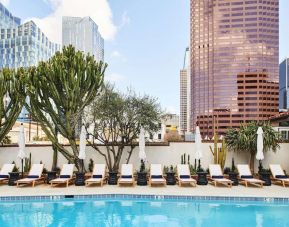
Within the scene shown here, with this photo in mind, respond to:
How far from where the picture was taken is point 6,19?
150875 millimetres

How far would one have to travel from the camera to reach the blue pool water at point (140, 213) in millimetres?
9258

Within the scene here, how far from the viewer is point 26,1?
158 ft

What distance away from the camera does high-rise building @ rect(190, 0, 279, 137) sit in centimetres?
11744

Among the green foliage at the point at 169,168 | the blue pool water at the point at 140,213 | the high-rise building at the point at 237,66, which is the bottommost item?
the blue pool water at the point at 140,213

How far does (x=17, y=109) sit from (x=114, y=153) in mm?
5162

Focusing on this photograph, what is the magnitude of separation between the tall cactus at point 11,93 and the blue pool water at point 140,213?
567 cm

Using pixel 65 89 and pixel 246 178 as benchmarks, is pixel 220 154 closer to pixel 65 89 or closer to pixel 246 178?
pixel 246 178

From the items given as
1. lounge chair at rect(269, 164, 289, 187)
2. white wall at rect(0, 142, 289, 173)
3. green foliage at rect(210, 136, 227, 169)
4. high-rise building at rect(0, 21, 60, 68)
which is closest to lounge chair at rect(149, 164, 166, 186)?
white wall at rect(0, 142, 289, 173)

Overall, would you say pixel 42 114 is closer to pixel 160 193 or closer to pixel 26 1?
pixel 160 193

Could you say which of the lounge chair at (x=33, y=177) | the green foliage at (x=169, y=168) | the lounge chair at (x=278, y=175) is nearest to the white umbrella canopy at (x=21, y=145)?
the lounge chair at (x=33, y=177)

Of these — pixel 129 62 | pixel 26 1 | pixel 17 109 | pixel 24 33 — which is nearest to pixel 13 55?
pixel 24 33

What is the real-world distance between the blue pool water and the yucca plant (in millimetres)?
4888

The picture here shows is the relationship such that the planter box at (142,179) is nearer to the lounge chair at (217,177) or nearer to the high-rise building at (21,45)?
the lounge chair at (217,177)

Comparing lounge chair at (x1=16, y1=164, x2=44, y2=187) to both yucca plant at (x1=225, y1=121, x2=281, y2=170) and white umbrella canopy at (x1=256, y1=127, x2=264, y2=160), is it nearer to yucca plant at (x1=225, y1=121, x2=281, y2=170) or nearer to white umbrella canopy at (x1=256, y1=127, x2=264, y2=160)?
yucca plant at (x1=225, y1=121, x2=281, y2=170)
